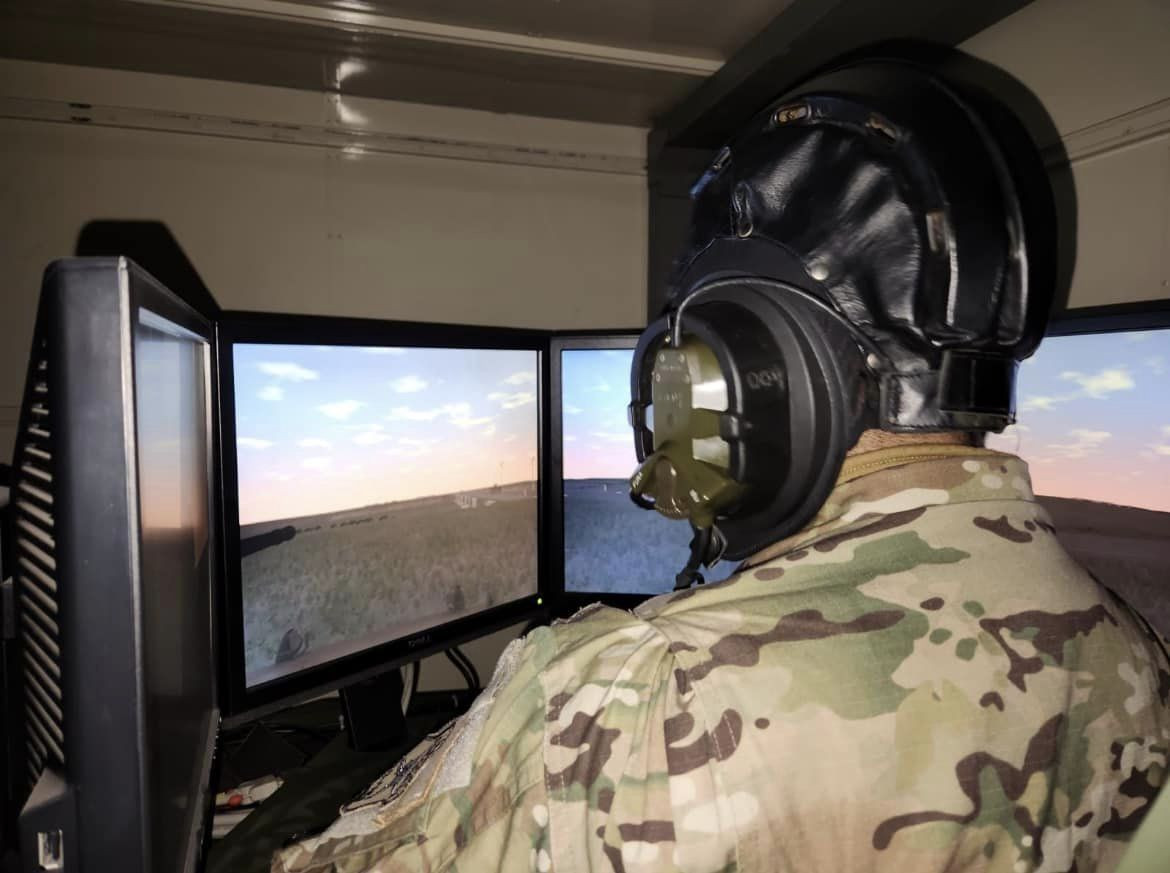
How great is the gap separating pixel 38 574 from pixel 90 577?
0.21ft

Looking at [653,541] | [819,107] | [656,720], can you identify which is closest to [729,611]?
[656,720]

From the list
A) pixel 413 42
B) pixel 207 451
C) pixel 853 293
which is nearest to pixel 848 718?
pixel 853 293

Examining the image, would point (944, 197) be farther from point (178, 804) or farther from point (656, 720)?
point (178, 804)

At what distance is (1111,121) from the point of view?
0.95 m

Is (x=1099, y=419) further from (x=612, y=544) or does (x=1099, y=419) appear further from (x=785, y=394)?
(x=612, y=544)

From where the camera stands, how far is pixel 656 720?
18.2 inches

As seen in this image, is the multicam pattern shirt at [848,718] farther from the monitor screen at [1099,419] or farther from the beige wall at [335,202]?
the beige wall at [335,202]

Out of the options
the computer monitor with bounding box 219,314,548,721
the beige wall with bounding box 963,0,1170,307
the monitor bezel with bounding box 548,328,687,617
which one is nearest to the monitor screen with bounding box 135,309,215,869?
Answer: the computer monitor with bounding box 219,314,548,721

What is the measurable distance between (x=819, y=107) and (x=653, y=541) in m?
0.92

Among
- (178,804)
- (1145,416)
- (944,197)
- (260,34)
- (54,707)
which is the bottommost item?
(178,804)

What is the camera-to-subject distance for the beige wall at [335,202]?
Answer: 135 centimetres

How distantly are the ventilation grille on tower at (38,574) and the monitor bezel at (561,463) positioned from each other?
0.94m

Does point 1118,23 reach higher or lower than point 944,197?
higher

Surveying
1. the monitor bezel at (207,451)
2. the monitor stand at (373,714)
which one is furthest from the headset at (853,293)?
the monitor stand at (373,714)
